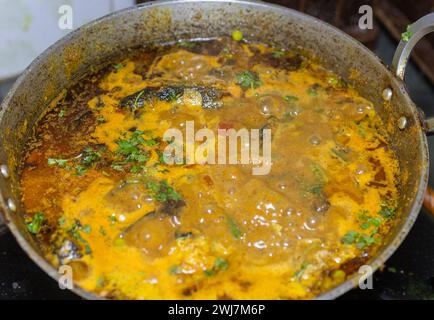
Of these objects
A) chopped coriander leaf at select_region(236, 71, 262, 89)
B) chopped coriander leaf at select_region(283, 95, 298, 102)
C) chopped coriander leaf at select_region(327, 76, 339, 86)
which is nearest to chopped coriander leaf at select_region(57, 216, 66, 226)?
chopped coriander leaf at select_region(236, 71, 262, 89)

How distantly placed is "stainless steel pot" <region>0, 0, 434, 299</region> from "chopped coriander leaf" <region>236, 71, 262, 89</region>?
1.13 feet

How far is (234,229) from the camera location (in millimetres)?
2338

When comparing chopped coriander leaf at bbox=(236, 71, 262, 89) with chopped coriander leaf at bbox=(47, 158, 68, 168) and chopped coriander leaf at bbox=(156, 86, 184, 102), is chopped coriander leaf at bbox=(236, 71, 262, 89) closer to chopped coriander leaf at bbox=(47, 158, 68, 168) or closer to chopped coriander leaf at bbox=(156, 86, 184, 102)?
chopped coriander leaf at bbox=(156, 86, 184, 102)

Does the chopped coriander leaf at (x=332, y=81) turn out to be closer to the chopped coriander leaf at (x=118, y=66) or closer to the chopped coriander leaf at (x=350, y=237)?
the chopped coriander leaf at (x=350, y=237)

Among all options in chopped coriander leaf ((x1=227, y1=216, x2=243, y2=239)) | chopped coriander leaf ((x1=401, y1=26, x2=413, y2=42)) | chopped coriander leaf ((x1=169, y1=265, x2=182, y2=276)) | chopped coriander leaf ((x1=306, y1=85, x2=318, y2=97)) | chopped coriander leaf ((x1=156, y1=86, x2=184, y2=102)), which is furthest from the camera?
chopped coriander leaf ((x1=306, y1=85, x2=318, y2=97))

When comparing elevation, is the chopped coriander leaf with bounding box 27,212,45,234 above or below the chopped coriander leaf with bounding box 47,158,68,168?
below

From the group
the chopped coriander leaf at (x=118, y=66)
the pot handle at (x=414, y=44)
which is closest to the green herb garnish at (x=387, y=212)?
the pot handle at (x=414, y=44)

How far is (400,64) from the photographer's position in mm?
2662

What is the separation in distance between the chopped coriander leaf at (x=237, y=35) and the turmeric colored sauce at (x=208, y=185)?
0.18 m

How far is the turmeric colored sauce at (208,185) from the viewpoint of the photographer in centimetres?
223

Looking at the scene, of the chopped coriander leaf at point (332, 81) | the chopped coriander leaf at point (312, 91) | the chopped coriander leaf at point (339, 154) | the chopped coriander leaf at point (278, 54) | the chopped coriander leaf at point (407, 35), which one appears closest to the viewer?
the chopped coriander leaf at point (407, 35)

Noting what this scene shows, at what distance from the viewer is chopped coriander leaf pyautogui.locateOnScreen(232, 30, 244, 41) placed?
3.27 meters
